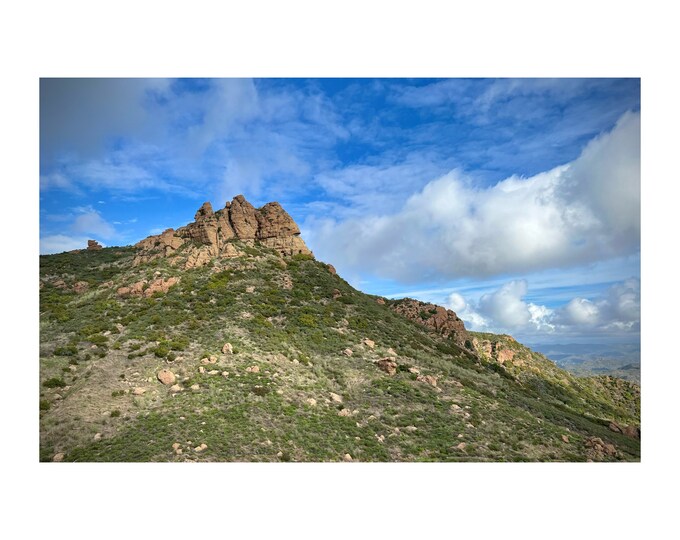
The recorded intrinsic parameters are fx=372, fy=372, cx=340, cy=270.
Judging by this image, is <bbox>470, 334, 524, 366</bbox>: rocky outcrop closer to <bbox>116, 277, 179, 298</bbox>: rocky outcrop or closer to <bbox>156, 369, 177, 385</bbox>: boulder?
<bbox>116, 277, 179, 298</bbox>: rocky outcrop

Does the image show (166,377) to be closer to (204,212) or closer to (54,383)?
(54,383)

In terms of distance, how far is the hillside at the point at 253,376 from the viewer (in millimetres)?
16047

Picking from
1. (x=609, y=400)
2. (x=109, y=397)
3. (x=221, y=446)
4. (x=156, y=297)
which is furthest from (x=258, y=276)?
(x=609, y=400)

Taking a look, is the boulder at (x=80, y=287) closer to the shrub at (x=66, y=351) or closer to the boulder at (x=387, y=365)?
the shrub at (x=66, y=351)

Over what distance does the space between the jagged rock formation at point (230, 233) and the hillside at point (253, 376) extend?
0.85 feet

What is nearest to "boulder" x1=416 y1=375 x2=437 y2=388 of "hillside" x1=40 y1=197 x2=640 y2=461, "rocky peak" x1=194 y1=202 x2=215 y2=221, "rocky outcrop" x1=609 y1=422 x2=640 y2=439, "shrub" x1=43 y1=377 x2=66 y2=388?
"hillside" x1=40 y1=197 x2=640 y2=461

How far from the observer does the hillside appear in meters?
16.0

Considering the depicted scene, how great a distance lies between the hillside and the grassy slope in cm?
8

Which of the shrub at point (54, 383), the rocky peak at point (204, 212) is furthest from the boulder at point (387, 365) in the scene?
the rocky peak at point (204, 212)

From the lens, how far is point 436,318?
123 ft

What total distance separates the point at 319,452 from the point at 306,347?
8213mm

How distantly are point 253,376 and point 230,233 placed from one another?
19109mm

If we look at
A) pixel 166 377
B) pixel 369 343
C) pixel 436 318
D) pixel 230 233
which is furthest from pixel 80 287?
pixel 436 318

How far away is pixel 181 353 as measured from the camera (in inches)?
818
